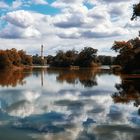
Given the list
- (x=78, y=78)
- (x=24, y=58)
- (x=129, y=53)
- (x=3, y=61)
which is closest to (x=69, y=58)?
(x=24, y=58)

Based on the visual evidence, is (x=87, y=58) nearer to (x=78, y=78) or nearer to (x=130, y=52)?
(x=130, y=52)

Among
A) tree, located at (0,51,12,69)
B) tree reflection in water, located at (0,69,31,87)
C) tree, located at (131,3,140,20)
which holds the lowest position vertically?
tree reflection in water, located at (0,69,31,87)

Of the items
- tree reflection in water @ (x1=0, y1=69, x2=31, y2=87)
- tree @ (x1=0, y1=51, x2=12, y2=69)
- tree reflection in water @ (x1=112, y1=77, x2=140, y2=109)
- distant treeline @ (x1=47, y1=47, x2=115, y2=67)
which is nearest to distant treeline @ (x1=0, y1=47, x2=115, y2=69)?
distant treeline @ (x1=47, y1=47, x2=115, y2=67)

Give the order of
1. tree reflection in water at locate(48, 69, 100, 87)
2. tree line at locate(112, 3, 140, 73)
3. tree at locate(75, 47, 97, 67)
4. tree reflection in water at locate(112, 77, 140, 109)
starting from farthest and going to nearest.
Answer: tree at locate(75, 47, 97, 67) < tree line at locate(112, 3, 140, 73) < tree reflection in water at locate(48, 69, 100, 87) < tree reflection in water at locate(112, 77, 140, 109)

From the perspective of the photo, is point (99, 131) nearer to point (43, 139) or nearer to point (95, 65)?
point (43, 139)

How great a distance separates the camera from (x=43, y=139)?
13000 millimetres

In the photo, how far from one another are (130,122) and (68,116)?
3.37m

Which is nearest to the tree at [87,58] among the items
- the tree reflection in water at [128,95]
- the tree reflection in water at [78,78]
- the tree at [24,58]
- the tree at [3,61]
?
the tree at [24,58]

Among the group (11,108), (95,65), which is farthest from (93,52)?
(11,108)

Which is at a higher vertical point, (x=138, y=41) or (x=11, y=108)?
(x=138, y=41)

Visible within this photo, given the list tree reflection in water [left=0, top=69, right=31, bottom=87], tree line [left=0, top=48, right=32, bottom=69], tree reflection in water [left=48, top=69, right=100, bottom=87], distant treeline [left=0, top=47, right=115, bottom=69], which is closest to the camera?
tree reflection in water [left=0, top=69, right=31, bottom=87]

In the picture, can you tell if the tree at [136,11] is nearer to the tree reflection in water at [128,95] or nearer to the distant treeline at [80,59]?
the tree reflection in water at [128,95]

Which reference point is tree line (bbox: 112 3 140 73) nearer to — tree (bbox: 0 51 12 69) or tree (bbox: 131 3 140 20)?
tree (bbox: 131 3 140 20)

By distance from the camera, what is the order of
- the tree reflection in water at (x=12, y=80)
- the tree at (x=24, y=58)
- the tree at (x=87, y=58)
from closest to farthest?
the tree reflection in water at (x=12, y=80) → the tree at (x=87, y=58) → the tree at (x=24, y=58)
